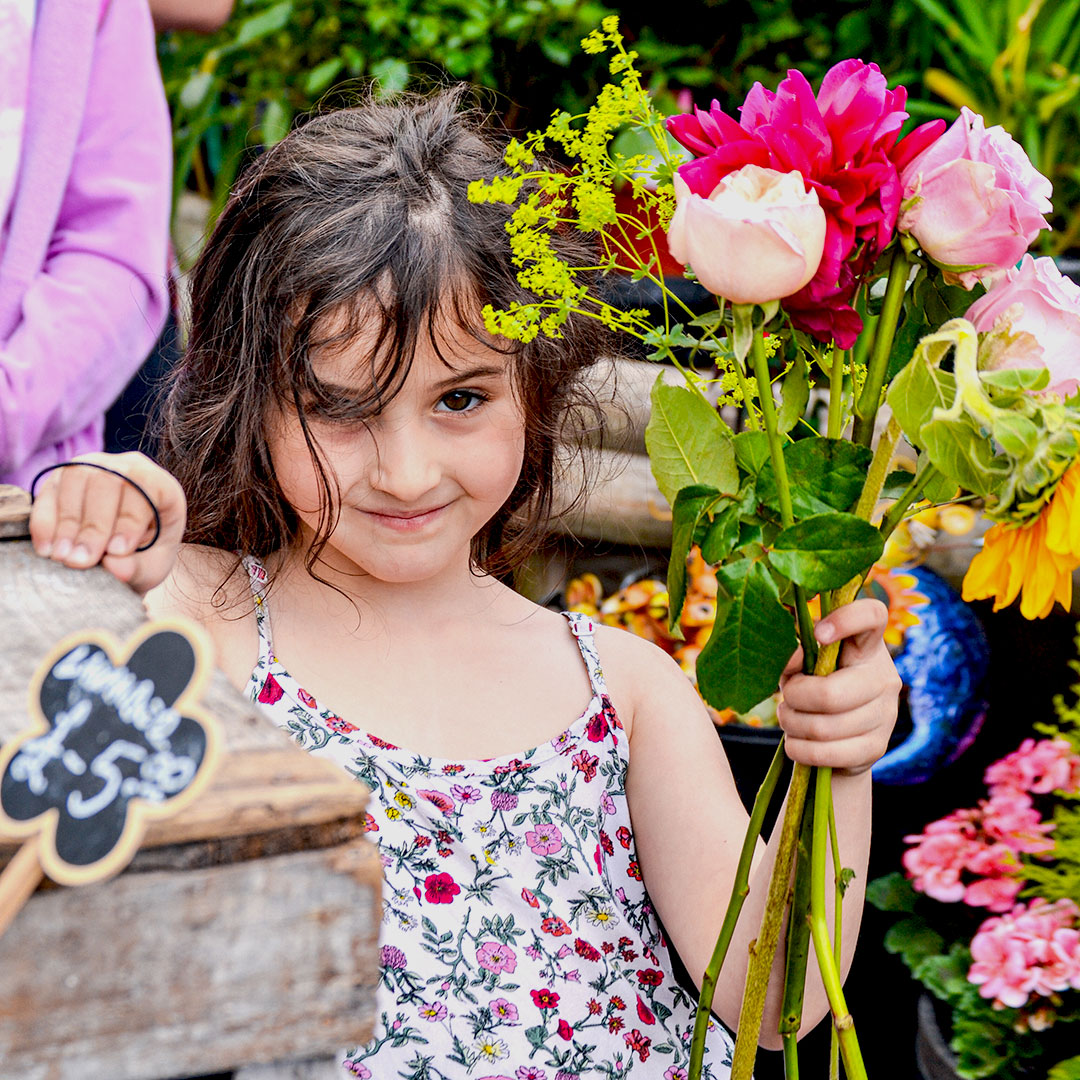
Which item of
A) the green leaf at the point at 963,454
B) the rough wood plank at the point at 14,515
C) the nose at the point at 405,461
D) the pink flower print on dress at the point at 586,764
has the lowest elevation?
the pink flower print on dress at the point at 586,764

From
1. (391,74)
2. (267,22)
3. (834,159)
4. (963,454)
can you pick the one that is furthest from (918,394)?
(267,22)

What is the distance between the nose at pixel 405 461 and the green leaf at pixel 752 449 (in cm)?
33

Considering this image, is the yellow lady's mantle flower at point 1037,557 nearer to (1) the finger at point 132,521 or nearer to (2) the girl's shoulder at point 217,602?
(1) the finger at point 132,521

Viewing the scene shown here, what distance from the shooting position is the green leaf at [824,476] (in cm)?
78

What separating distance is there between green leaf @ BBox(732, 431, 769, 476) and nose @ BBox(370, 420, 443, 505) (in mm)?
335

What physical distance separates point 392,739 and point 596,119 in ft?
2.12

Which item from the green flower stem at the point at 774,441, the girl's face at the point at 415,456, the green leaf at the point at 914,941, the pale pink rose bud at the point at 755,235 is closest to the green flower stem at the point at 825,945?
the green flower stem at the point at 774,441

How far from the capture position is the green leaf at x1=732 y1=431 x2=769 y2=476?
0.81 metres

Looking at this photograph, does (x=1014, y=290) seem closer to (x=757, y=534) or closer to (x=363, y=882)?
(x=757, y=534)

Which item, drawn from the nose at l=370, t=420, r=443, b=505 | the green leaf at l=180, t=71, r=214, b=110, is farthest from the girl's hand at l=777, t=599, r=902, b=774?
the green leaf at l=180, t=71, r=214, b=110

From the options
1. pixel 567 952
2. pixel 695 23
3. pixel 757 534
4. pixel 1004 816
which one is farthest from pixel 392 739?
pixel 695 23

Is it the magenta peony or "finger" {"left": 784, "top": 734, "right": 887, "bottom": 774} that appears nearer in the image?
the magenta peony

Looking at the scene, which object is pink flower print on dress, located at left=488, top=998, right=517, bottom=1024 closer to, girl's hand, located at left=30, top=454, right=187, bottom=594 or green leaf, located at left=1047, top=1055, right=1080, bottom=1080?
girl's hand, located at left=30, top=454, right=187, bottom=594

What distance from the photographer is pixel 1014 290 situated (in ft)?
2.42
